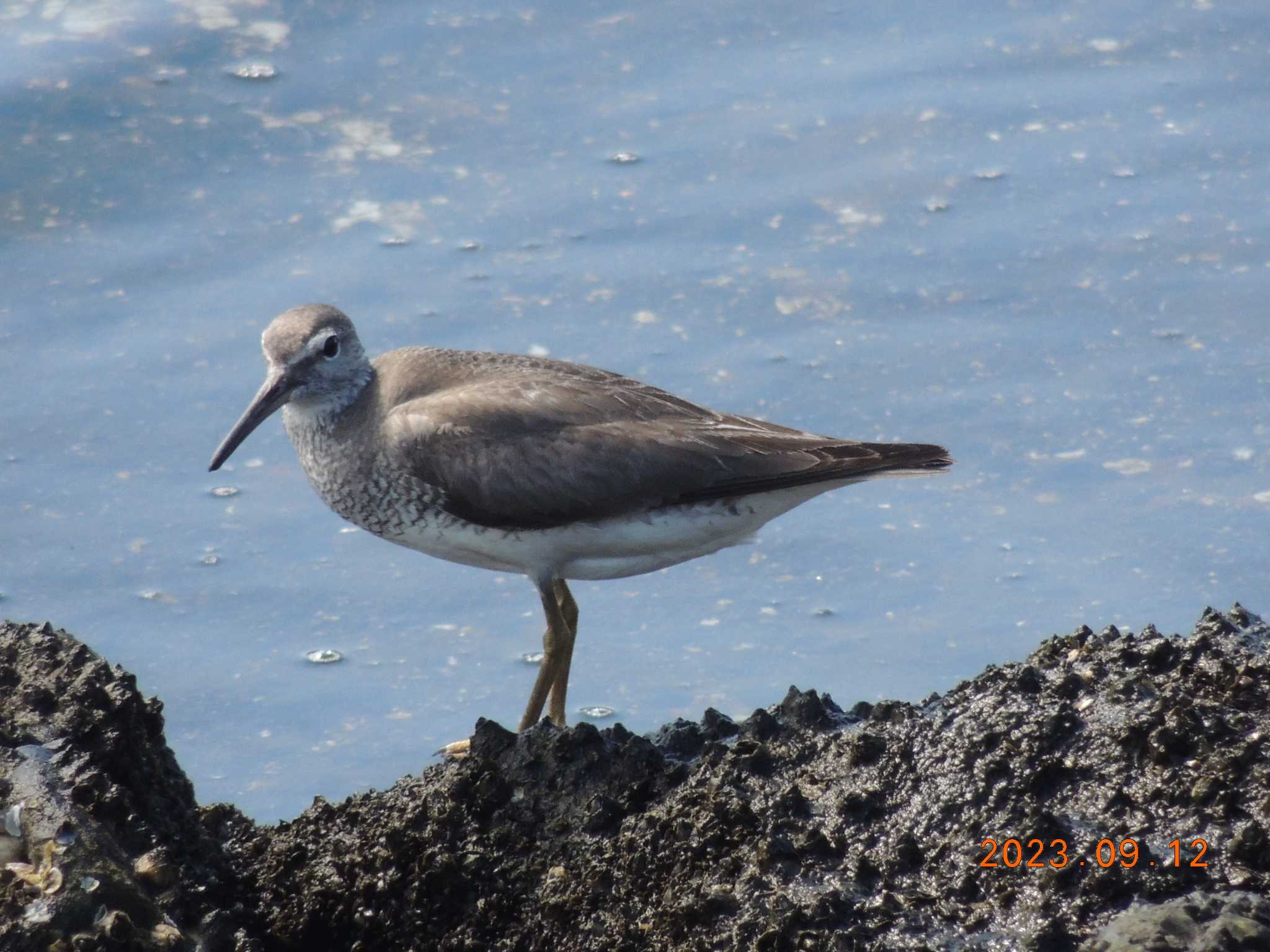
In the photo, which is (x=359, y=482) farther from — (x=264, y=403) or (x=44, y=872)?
(x=44, y=872)

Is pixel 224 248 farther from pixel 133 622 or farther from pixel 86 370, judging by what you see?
pixel 133 622

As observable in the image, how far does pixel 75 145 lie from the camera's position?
1010cm

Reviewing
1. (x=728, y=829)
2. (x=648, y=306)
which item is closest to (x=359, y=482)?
(x=648, y=306)

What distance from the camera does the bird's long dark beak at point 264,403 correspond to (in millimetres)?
6609

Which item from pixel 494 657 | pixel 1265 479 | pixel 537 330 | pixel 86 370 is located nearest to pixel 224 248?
pixel 86 370

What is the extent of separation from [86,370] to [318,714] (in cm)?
264

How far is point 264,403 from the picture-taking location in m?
6.62

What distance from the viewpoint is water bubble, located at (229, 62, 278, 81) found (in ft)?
34.2

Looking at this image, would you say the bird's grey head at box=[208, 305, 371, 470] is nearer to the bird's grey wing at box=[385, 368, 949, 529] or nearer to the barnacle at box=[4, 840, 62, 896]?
the bird's grey wing at box=[385, 368, 949, 529]

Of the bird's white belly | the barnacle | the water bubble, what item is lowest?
the bird's white belly
